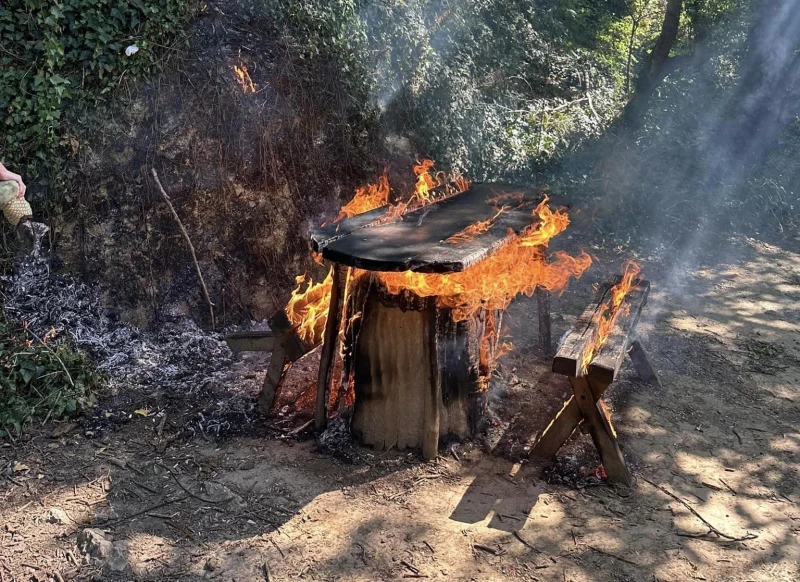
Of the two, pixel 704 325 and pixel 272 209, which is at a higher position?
A: pixel 272 209

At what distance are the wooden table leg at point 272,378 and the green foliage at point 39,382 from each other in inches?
53.3

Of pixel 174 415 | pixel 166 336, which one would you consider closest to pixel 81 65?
pixel 166 336

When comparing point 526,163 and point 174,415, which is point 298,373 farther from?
point 526,163

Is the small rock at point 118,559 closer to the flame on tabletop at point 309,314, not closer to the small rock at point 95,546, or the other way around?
the small rock at point 95,546

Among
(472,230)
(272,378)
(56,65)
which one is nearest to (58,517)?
(272,378)

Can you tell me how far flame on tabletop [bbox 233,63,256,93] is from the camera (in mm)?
6664

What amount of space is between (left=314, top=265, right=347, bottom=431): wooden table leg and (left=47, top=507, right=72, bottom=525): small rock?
5.58 ft

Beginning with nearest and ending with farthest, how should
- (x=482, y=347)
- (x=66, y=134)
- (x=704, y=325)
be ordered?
(x=482, y=347) → (x=66, y=134) → (x=704, y=325)

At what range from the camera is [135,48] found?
6.07m

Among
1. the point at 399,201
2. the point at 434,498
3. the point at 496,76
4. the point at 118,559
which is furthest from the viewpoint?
the point at 496,76

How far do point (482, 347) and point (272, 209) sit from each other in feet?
A: 10.4

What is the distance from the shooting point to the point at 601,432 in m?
4.12

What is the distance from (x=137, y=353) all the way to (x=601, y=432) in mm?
4077

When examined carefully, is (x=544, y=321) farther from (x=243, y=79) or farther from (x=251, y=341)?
(x=243, y=79)
